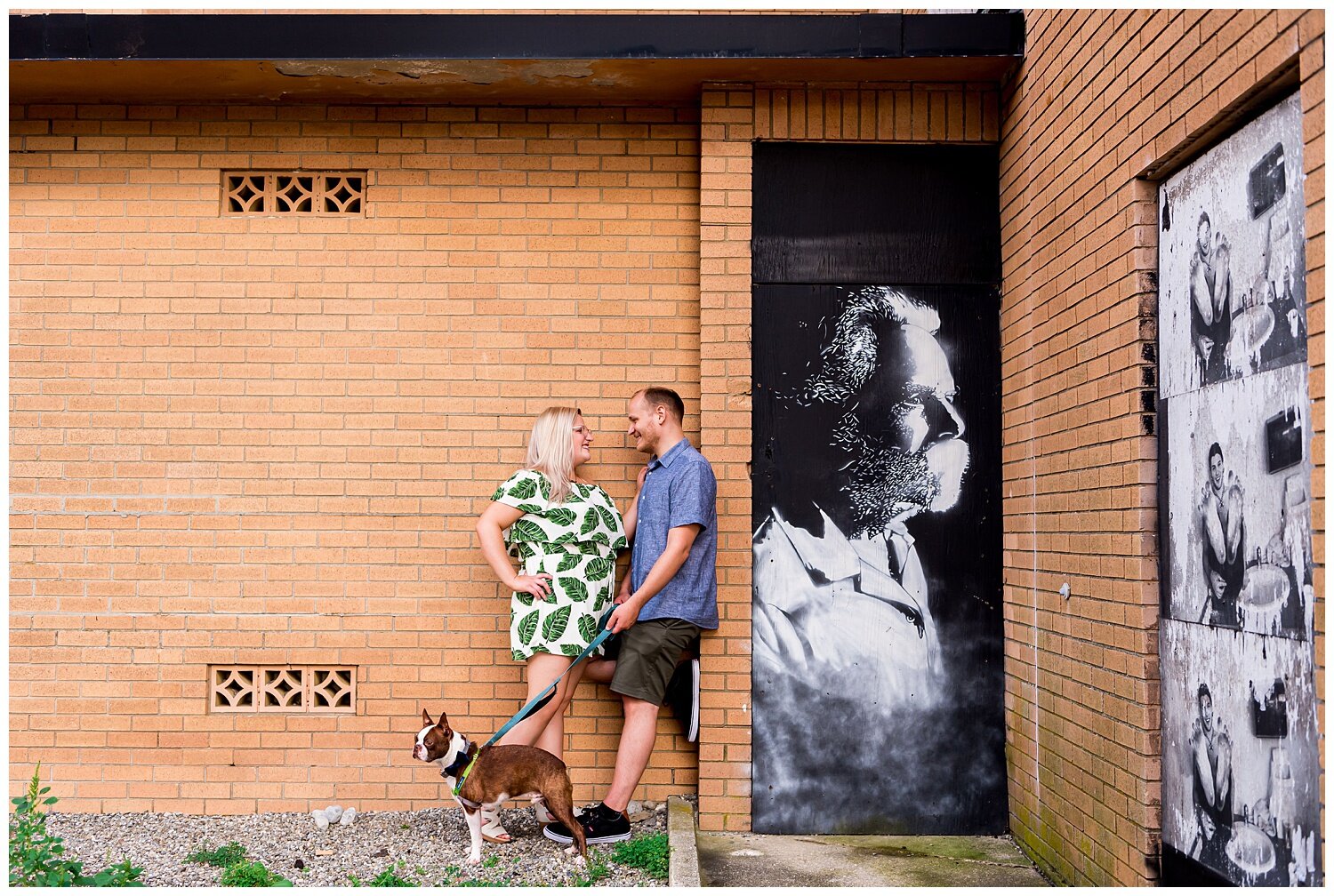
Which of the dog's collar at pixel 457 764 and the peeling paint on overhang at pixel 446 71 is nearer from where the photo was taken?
the dog's collar at pixel 457 764

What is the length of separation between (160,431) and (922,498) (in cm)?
398

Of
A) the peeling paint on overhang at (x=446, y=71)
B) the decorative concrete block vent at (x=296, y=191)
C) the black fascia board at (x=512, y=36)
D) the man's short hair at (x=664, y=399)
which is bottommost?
the man's short hair at (x=664, y=399)

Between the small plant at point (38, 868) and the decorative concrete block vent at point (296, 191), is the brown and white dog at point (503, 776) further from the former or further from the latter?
the decorative concrete block vent at point (296, 191)

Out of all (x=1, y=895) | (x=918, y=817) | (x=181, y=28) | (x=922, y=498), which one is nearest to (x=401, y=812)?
(x=1, y=895)

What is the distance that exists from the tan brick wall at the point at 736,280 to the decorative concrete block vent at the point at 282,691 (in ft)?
6.25

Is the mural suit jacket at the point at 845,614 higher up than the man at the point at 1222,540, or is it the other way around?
the man at the point at 1222,540

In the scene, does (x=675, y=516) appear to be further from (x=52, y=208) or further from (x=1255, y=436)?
(x=52, y=208)

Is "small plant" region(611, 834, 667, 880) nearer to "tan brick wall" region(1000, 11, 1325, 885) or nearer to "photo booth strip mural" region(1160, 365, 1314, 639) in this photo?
"tan brick wall" region(1000, 11, 1325, 885)

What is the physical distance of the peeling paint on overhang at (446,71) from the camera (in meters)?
5.05

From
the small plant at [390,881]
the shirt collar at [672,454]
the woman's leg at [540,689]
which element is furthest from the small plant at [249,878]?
the shirt collar at [672,454]

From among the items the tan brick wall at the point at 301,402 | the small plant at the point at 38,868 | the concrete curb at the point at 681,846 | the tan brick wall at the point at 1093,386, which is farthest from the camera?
the tan brick wall at the point at 301,402

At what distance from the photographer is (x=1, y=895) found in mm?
3502

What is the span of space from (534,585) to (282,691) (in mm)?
1627

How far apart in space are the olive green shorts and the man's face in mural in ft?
3.45
